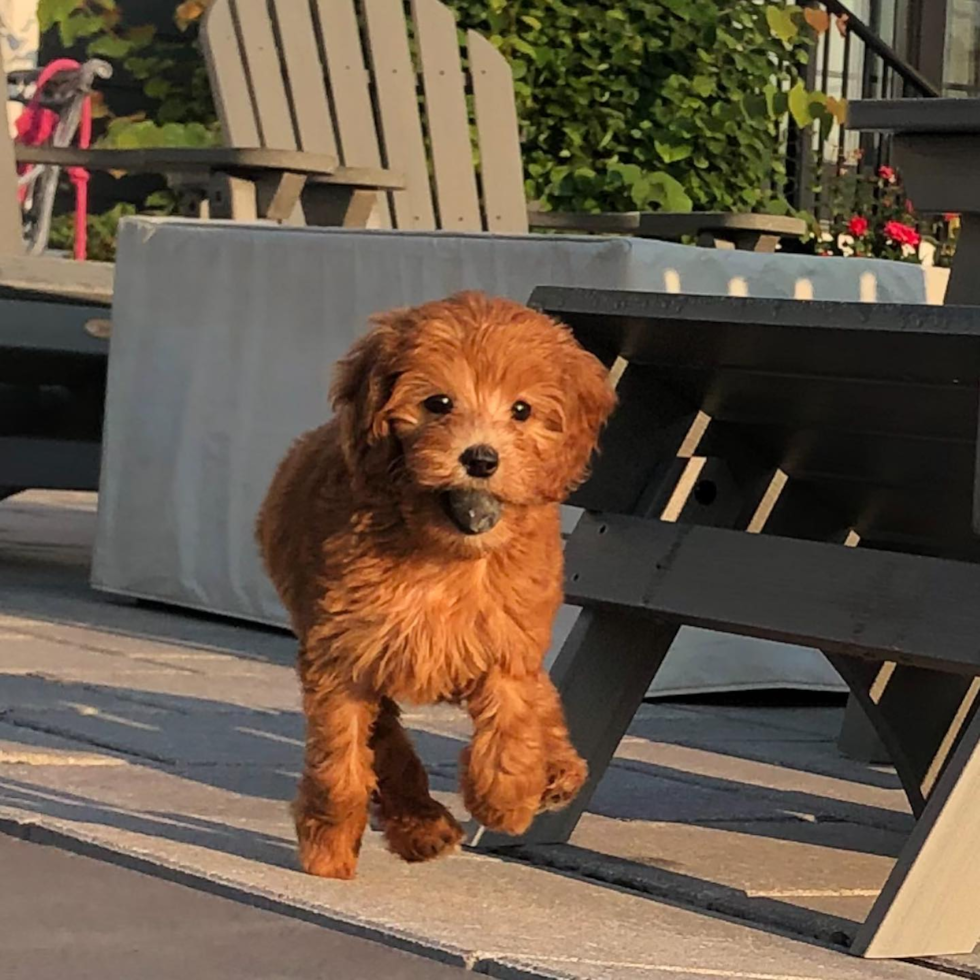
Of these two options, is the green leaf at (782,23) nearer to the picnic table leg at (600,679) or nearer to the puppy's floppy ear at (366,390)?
the picnic table leg at (600,679)

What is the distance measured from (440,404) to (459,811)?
1.18 meters

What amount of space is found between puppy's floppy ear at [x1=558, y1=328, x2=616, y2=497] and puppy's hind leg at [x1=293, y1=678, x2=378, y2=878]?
480 mm

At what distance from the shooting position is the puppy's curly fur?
11.6 ft

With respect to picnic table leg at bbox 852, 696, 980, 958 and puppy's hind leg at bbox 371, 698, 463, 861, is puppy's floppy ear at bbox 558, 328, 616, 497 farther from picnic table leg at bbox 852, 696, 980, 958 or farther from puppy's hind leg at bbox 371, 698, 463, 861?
picnic table leg at bbox 852, 696, 980, 958

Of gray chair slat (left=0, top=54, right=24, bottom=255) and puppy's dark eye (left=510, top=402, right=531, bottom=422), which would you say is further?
gray chair slat (left=0, top=54, right=24, bottom=255)

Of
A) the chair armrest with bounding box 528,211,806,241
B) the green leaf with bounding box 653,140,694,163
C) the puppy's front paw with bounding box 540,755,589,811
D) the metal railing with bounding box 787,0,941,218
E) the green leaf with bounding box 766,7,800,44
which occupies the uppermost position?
the puppy's front paw with bounding box 540,755,589,811

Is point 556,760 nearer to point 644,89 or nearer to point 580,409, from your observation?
point 580,409

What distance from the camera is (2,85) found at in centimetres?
A: 838

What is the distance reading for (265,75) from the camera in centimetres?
845

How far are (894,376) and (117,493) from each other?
373 centimetres

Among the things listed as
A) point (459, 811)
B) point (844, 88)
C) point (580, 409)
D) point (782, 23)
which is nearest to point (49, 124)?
point (782, 23)

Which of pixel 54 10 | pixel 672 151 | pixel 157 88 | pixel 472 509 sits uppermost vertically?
pixel 472 509

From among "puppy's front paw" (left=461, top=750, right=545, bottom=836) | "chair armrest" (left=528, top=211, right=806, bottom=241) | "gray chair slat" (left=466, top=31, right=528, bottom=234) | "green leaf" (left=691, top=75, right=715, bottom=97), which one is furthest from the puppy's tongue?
"green leaf" (left=691, top=75, right=715, bottom=97)

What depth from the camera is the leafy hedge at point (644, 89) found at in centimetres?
1070
